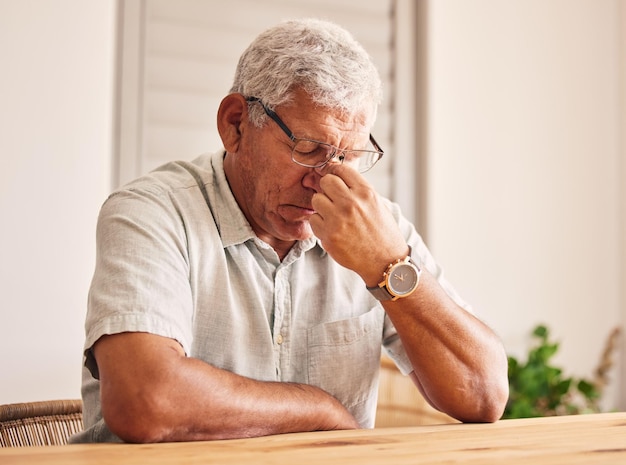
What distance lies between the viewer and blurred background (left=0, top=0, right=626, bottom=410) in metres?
2.24

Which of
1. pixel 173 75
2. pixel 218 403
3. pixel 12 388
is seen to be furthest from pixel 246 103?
pixel 12 388

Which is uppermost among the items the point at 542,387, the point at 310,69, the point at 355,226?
the point at 310,69

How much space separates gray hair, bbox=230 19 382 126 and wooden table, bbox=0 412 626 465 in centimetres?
63

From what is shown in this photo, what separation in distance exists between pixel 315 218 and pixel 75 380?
125cm

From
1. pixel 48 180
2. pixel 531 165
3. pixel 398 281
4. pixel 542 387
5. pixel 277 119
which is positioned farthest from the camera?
pixel 531 165

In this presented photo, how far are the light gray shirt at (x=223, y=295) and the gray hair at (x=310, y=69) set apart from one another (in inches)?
8.8

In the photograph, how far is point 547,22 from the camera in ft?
10.3

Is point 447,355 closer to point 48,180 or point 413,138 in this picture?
point 48,180

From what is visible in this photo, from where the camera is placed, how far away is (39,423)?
1482 millimetres

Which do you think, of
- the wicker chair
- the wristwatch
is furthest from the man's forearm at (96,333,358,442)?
the wicker chair

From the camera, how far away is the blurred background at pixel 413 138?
2.24 metres

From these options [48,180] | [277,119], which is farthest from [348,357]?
[48,180]

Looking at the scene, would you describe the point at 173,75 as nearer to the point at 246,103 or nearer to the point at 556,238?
the point at 246,103

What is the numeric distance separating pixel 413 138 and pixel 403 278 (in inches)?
64.4
